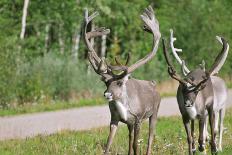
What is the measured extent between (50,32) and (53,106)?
15521mm

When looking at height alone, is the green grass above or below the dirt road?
below

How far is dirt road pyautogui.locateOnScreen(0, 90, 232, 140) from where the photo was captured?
1702cm

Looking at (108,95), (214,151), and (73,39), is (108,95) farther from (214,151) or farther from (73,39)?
(73,39)

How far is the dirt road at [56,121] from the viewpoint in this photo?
55.8 ft

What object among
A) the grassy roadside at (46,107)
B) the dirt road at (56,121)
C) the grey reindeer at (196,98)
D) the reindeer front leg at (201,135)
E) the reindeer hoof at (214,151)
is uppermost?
the grey reindeer at (196,98)

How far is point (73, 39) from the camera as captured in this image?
35125 millimetres

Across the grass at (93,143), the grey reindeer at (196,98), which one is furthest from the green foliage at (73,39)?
the grey reindeer at (196,98)

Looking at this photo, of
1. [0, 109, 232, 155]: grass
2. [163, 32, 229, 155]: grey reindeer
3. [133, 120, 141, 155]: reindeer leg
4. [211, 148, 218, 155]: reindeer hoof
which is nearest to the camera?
[133, 120, 141, 155]: reindeer leg

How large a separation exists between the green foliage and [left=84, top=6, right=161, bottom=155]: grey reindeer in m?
13.2

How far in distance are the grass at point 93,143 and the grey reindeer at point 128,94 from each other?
1.06 meters

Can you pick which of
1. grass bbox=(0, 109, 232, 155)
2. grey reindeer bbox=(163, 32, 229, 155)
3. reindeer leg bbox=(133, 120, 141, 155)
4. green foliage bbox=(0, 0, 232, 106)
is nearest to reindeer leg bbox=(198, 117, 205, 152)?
grey reindeer bbox=(163, 32, 229, 155)

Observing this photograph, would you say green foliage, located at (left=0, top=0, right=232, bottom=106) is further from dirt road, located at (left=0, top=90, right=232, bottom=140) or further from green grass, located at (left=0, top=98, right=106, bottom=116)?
dirt road, located at (left=0, top=90, right=232, bottom=140)

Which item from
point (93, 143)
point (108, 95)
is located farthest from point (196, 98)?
point (93, 143)

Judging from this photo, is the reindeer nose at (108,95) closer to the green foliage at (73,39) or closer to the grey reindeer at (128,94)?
the grey reindeer at (128,94)
